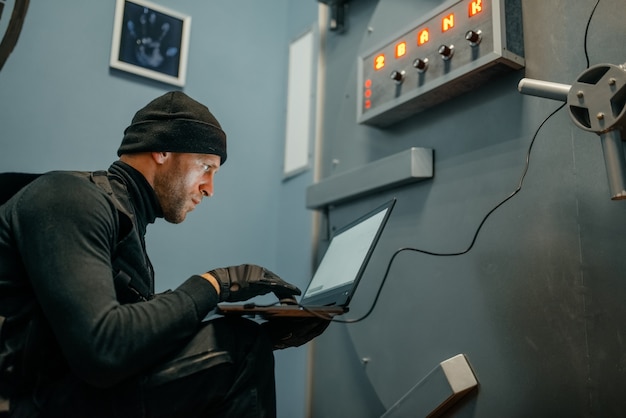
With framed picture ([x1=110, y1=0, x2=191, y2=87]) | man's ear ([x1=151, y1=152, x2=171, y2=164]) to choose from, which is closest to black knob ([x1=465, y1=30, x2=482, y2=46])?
man's ear ([x1=151, y1=152, x2=171, y2=164])

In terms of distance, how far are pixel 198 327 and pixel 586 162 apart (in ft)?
2.67

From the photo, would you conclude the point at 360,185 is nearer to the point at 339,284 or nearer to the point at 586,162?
the point at 339,284

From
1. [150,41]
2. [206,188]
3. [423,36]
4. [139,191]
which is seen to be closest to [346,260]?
[206,188]

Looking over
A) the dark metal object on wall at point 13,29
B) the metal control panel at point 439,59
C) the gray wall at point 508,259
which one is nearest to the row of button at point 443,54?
the metal control panel at point 439,59

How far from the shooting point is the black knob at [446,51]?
132cm

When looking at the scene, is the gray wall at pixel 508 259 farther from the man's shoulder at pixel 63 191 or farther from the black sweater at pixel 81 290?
the man's shoulder at pixel 63 191

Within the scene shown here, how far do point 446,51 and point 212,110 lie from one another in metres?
0.95

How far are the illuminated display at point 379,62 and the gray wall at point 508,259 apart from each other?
0.34 feet

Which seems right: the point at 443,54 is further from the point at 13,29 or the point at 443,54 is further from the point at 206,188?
the point at 13,29

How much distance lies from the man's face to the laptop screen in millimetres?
338

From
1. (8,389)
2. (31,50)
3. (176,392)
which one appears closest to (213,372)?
(176,392)

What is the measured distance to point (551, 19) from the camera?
1197 millimetres

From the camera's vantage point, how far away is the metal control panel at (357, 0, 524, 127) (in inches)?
48.1

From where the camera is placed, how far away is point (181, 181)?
1.12m
